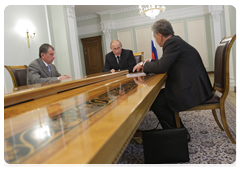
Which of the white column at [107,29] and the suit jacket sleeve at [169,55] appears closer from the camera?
the suit jacket sleeve at [169,55]

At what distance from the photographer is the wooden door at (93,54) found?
10469mm

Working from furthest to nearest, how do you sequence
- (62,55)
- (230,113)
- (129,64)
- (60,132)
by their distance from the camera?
(62,55) → (129,64) → (230,113) → (60,132)

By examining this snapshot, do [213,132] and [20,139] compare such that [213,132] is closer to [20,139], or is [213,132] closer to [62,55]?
[20,139]

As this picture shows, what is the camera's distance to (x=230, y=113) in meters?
3.04

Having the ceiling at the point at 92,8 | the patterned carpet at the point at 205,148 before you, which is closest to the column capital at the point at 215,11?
the ceiling at the point at 92,8

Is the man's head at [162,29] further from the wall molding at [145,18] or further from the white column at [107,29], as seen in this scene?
the white column at [107,29]

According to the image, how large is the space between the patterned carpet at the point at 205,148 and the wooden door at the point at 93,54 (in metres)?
8.16

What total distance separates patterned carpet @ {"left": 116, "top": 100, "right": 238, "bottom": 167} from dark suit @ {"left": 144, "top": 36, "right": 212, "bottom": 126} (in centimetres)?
45

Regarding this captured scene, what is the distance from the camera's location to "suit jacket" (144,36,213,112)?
202 centimetres

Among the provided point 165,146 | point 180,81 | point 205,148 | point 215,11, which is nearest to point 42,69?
point 180,81

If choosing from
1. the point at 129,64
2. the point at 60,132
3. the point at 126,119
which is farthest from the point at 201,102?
the point at 129,64

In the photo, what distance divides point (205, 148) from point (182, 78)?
768 mm

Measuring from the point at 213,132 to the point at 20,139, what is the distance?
7.89 ft
